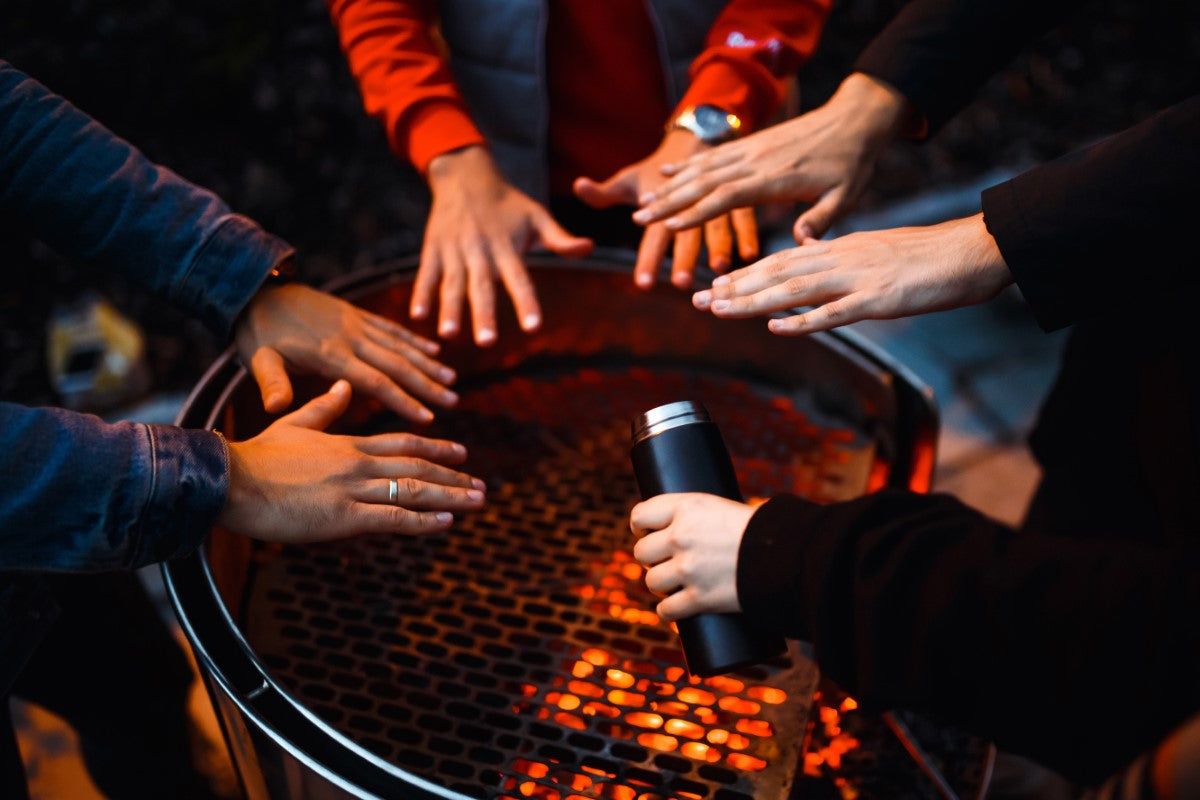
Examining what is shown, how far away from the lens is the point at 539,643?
90cm

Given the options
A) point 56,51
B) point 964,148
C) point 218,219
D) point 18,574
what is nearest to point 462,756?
point 18,574

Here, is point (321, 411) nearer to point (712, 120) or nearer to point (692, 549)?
point (692, 549)

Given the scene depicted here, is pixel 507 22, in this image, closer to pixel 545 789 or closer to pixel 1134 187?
pixel 1134 187

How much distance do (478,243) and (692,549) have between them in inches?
22.5

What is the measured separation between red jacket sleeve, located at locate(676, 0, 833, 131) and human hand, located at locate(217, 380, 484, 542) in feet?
2.27

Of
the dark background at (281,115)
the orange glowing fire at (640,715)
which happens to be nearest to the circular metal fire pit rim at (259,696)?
the orange glowing fire at (640,715)

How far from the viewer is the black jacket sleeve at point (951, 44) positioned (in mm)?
1060

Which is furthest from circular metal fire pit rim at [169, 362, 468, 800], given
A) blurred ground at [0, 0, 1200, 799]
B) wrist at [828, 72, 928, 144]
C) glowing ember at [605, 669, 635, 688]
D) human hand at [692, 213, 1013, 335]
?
blurred ground at [0, 0, 1200, 799]

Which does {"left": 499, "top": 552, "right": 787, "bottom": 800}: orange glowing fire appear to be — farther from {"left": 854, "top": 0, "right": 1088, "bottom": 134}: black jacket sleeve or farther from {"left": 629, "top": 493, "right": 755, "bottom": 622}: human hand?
{"left": 854, "top": 0, "right": 1088, "bottom": 134}: black jacket sleeve

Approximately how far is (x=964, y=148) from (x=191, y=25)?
8.77 ft

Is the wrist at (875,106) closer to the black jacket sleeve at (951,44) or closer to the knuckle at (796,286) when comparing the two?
the black jacket sleeve at (951,44)

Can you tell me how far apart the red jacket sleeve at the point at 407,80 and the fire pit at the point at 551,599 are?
0.71 feet

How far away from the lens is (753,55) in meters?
1.24

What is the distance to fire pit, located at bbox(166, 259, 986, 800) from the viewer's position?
0.79 m
